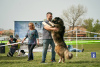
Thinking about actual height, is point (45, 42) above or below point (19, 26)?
below

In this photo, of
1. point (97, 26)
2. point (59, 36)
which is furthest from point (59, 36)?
point (97, 26)

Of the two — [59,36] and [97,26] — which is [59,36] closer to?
[59,36]

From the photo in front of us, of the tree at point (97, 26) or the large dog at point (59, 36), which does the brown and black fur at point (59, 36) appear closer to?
the large dog at point (59, 36)

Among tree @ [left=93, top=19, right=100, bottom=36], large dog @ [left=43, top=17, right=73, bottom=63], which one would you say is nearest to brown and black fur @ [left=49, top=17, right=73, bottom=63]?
large dog @ [left=43, top=17, right=73, bottom=63]

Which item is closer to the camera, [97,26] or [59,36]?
[59,36]

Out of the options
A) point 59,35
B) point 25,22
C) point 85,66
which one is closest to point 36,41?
point 59,35

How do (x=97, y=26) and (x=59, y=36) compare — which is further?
(x=97, y=26)

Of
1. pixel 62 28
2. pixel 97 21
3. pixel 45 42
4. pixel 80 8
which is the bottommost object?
pixel 45 42

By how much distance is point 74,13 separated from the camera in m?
25.5

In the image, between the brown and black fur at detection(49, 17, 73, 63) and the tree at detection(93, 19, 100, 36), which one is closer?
the brown and black fur at detection(49, 17, 73, 63)

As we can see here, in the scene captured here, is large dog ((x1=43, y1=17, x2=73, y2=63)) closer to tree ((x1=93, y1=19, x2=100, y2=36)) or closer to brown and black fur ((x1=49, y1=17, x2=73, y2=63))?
brown and black fur ((x1=49, y1=17, x2=73, y2=63))

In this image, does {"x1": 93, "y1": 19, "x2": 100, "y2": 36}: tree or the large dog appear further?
{"x1": 93, "y1": 19, "x2": 100, "y2": 36}: tree

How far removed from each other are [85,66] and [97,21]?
30376 millimetres

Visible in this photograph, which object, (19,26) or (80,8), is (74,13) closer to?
(80,8)
